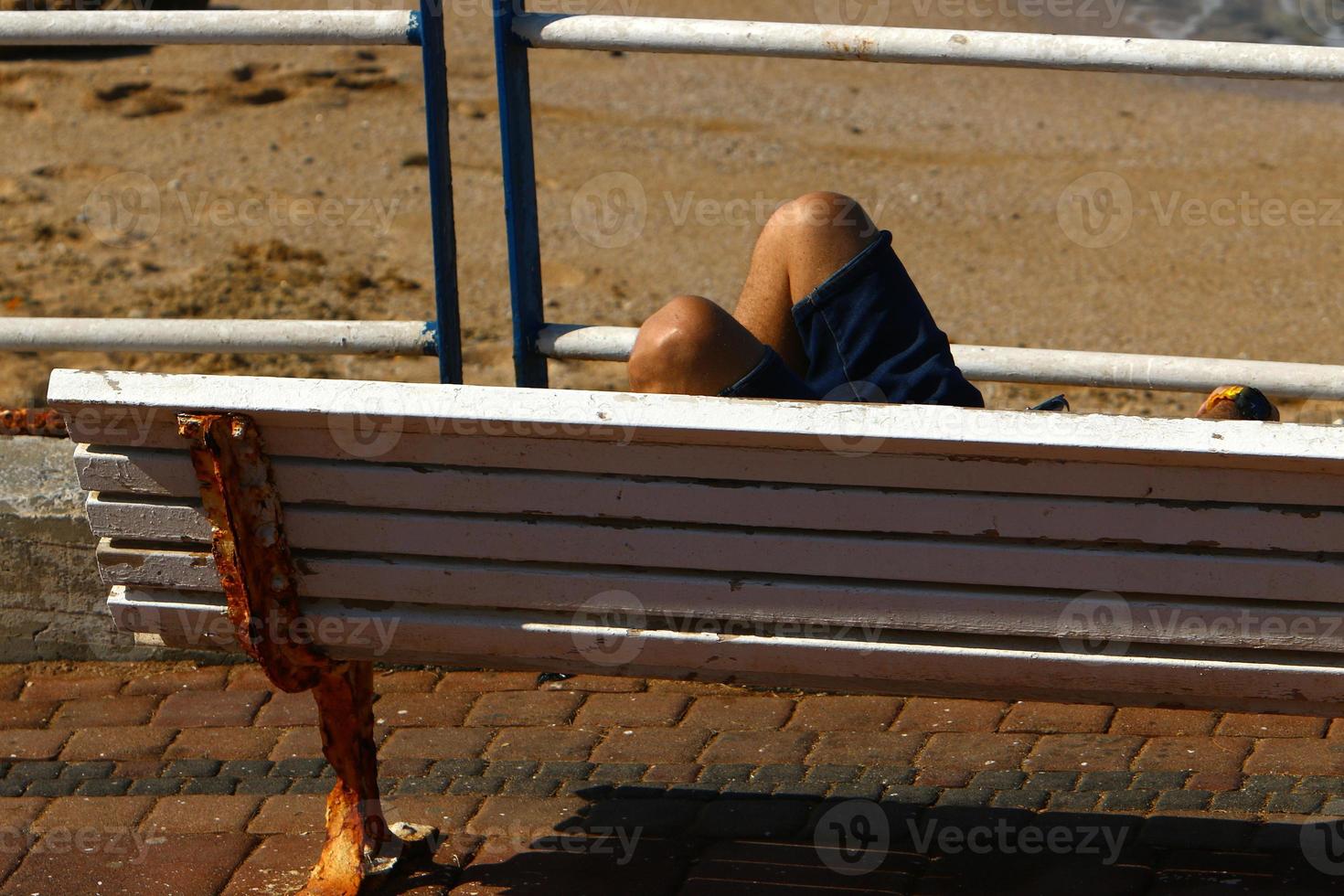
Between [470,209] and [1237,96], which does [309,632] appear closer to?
[470,209]

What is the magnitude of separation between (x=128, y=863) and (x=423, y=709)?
0.71m

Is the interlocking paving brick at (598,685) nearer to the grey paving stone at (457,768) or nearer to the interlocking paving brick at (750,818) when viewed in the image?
the grey paving stone at (457,768)

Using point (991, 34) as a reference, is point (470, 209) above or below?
below

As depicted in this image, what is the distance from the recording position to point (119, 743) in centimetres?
335

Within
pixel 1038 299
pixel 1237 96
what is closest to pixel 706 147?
pixel 1038 299

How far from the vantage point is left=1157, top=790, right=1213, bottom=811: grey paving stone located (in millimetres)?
2934

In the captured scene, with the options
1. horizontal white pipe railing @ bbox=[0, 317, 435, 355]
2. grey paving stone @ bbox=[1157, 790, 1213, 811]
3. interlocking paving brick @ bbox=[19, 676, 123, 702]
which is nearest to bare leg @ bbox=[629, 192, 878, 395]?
horizontal white pipe railing @ bbox=[0, 317, 435, 355]

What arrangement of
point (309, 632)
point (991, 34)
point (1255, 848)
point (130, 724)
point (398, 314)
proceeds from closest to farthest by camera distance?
1. point (309, 632)
2. point (1255, 848)
3. point (991, 34)
4. point (130, 724)
5. point (398, 314)

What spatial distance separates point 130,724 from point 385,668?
52cm

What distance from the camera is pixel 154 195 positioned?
7.20 m

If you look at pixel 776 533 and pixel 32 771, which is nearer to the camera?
pixel 776 533
